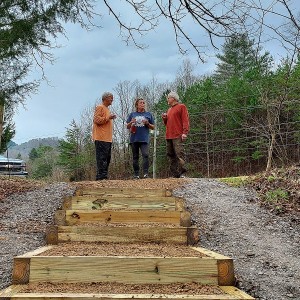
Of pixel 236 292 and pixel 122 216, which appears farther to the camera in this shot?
pixel 122 216

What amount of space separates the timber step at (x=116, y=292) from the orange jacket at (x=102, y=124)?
6096 mm

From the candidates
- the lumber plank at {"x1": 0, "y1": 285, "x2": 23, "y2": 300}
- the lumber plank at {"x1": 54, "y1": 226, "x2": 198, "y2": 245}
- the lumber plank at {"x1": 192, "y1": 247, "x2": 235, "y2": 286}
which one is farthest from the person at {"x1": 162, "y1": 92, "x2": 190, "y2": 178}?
the lumber plank at {"x1": 0, "y1": 285, "x2": 23, "y2": 300}

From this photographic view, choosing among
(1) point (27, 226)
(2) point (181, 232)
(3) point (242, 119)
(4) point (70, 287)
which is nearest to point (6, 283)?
(4) point (70, 287)

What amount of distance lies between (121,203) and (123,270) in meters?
2.99

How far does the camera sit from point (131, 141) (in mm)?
9883

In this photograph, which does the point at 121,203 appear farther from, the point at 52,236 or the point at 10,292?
the point at 10,292

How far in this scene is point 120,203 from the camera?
6531 mm

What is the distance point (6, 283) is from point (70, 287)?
647mm

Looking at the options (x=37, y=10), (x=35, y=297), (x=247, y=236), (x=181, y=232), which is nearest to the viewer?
(x=35, y=297)

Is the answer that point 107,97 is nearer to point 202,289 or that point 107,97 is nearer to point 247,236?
point 247,236

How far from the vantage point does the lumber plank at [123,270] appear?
353cm

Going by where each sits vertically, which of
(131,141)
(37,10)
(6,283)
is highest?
(37,10)

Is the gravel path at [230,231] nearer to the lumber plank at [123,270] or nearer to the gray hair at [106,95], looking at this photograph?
the lumber plank at [123,270]

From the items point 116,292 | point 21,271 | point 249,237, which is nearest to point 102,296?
point 116,292
